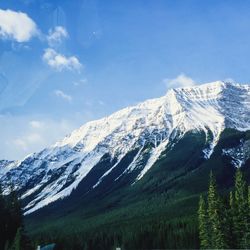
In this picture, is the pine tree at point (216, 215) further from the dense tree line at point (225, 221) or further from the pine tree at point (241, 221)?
the pine tree at point (241, 221)

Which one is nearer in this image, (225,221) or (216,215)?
(216,215)

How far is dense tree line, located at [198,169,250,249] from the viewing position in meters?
89.4

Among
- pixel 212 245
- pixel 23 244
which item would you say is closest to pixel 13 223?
pixel 23 244

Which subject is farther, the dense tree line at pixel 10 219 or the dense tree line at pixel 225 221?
the dense tree line at pixel 10 219

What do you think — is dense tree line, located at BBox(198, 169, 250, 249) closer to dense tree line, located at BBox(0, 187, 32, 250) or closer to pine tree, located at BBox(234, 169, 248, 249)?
pine tree, located at BBox(234, 169, 248, 249)

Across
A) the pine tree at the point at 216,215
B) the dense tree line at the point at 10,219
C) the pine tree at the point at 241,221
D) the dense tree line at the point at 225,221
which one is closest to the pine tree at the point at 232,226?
the dense tree line at the point at 225,221

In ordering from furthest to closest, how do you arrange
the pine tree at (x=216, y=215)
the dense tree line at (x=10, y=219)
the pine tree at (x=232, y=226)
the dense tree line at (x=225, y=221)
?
1. the dense tree line at (x=10, y=219)
2. the pine tree at (x=232, y=226)
3. the dense tree line at (x=225, y=221)
4. the pine tree at (x=216, y=215)

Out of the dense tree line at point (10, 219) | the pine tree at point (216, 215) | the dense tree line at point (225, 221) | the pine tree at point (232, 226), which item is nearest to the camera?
the pine tree at point (216, 215)

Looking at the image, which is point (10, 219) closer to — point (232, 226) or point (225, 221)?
point (225, 221)

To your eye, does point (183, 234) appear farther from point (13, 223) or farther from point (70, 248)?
point (13, 223)

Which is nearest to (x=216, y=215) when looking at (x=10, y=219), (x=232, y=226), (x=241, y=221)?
(x=241, y=221)

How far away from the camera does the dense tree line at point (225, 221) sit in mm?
89375

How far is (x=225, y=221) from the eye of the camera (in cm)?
9100

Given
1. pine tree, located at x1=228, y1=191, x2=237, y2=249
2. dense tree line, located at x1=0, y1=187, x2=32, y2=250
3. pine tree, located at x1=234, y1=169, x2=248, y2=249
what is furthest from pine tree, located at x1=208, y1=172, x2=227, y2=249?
dense tree line, located at x1=0, y1=187, x2=32, y2=250
